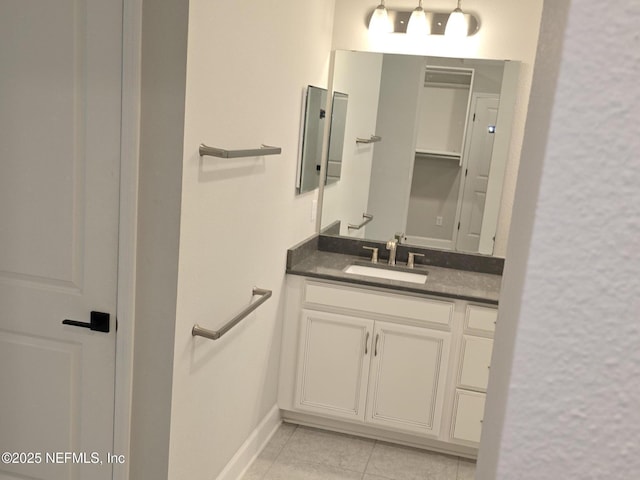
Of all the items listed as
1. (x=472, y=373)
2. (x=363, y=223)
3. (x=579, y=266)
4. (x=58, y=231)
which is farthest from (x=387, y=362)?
(x=579, y=266)

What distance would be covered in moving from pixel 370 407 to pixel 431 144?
143cm

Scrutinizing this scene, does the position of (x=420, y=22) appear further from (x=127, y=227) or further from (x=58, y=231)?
(x=58, y=231)

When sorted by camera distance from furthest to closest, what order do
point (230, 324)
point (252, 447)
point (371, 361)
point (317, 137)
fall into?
point (317, 137)
point (371, 361)
point (252, 447)
point (230, 324)

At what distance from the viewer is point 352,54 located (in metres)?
3.39

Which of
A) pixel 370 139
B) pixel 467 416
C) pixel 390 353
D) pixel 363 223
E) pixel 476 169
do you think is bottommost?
pixel 467 416

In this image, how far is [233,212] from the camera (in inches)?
90.4

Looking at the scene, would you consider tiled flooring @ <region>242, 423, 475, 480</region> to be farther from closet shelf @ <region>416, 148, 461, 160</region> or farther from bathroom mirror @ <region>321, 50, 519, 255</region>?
closet shelf @ <region>416, 148, 461, 160</region>

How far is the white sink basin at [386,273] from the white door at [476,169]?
0.32 meters

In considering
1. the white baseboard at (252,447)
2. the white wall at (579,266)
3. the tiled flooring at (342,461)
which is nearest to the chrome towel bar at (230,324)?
the white baseboard at (252,447)

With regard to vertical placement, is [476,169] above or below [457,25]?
below

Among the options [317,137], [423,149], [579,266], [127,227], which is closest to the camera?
[579,266]

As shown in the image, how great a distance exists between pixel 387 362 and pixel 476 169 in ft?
3.74

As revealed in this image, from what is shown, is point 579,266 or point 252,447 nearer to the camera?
point 579,266

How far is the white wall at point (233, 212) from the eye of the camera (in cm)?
196
